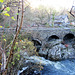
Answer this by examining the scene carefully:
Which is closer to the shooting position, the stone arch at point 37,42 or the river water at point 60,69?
the river water at point 60,69

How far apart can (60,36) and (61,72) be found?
35.7 ft

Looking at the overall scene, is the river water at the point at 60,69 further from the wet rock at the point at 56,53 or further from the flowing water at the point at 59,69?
the wet rock at the point at 56,53

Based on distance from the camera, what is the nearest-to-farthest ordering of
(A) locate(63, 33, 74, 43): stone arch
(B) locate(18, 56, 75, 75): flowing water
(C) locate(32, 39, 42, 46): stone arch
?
(B) locate(18, 56, 75, 75): flowing water < (C) locate(32, 39, 42, 46): stone arch < (A) locate(63, 33, 74, 43): stone arch

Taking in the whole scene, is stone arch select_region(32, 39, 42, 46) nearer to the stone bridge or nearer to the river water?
the stone bridge

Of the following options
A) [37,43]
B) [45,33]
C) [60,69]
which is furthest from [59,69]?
[45,33]

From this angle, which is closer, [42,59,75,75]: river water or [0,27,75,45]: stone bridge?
[42,59,75,75]: river water

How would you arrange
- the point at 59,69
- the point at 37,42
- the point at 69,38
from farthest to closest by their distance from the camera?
1. the point at 69,38
2. the point at 37,42
3. the point at 59,69

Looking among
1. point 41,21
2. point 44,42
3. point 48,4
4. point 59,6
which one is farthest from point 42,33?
point 59,6

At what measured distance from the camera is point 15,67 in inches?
317

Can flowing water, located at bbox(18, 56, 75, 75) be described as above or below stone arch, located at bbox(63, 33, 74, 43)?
below

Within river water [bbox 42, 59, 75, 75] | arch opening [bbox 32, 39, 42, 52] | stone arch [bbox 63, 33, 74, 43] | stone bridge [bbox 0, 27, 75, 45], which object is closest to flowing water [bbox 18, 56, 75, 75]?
river water [bbox 42, 59, 75, 75]

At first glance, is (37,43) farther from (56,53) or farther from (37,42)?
(56,53)

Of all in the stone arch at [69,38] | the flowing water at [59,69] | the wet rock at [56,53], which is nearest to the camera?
the flowing water at [59,69]

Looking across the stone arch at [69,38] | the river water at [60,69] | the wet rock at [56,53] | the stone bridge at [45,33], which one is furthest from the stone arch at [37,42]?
the stone arch at [69,38]
